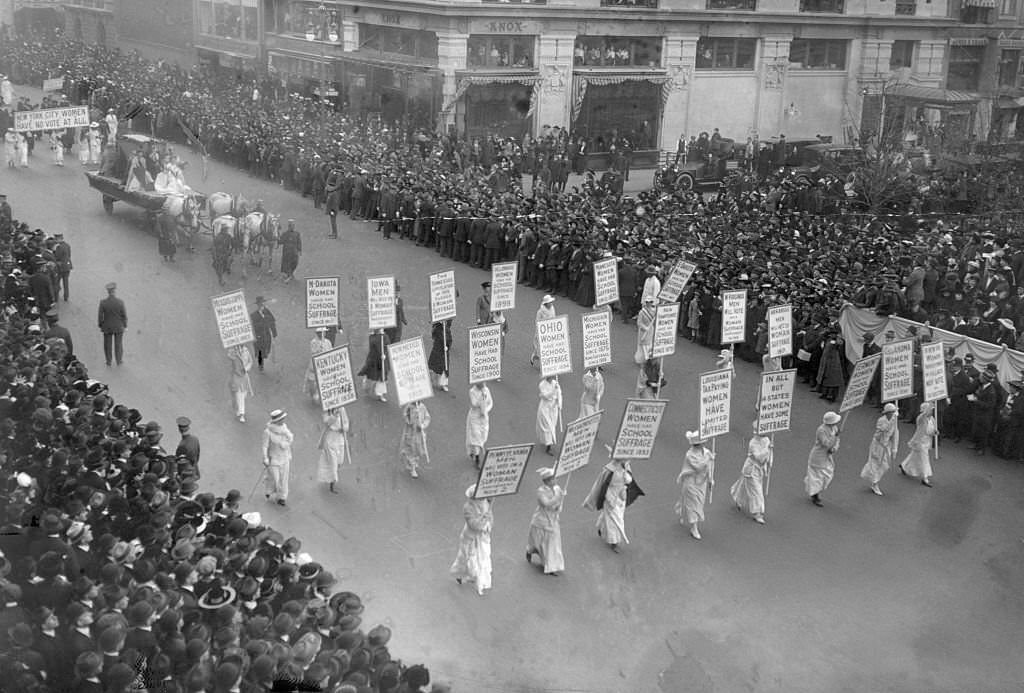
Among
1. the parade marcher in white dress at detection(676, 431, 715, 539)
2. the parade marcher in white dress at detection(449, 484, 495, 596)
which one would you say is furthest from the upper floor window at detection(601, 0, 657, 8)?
the parade marcher in white dress at detection(449, 484, 495, 596)

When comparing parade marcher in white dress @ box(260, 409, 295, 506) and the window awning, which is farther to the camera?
the window awning

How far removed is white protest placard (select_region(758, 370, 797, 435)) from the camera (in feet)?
49.9

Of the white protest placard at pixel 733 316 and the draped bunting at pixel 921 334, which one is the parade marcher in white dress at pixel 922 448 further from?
the white protest placard at pixel 733 316

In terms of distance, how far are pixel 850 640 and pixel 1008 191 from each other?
24.6 meters

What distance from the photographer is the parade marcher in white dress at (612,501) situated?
1382 centimetres

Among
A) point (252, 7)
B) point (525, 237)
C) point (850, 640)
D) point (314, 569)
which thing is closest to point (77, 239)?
point (525, 237)

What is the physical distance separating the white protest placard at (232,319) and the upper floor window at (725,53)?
2952 centimetres

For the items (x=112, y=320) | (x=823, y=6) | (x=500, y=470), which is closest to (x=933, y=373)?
(x=500, y=470)

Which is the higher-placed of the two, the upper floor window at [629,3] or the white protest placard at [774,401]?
the upper floor window at [629,3]

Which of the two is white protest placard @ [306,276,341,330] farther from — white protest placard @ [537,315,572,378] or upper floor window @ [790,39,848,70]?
upper floor window @ [790,39,848,70]

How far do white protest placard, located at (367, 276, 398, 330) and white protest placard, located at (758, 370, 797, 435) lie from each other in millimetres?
6041

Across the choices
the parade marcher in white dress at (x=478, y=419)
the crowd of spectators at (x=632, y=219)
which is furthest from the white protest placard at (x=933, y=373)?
the parade marcher in white dress at (x=478, y=419)

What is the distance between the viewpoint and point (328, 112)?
38469 mm

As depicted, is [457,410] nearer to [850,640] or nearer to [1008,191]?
[850,640]
